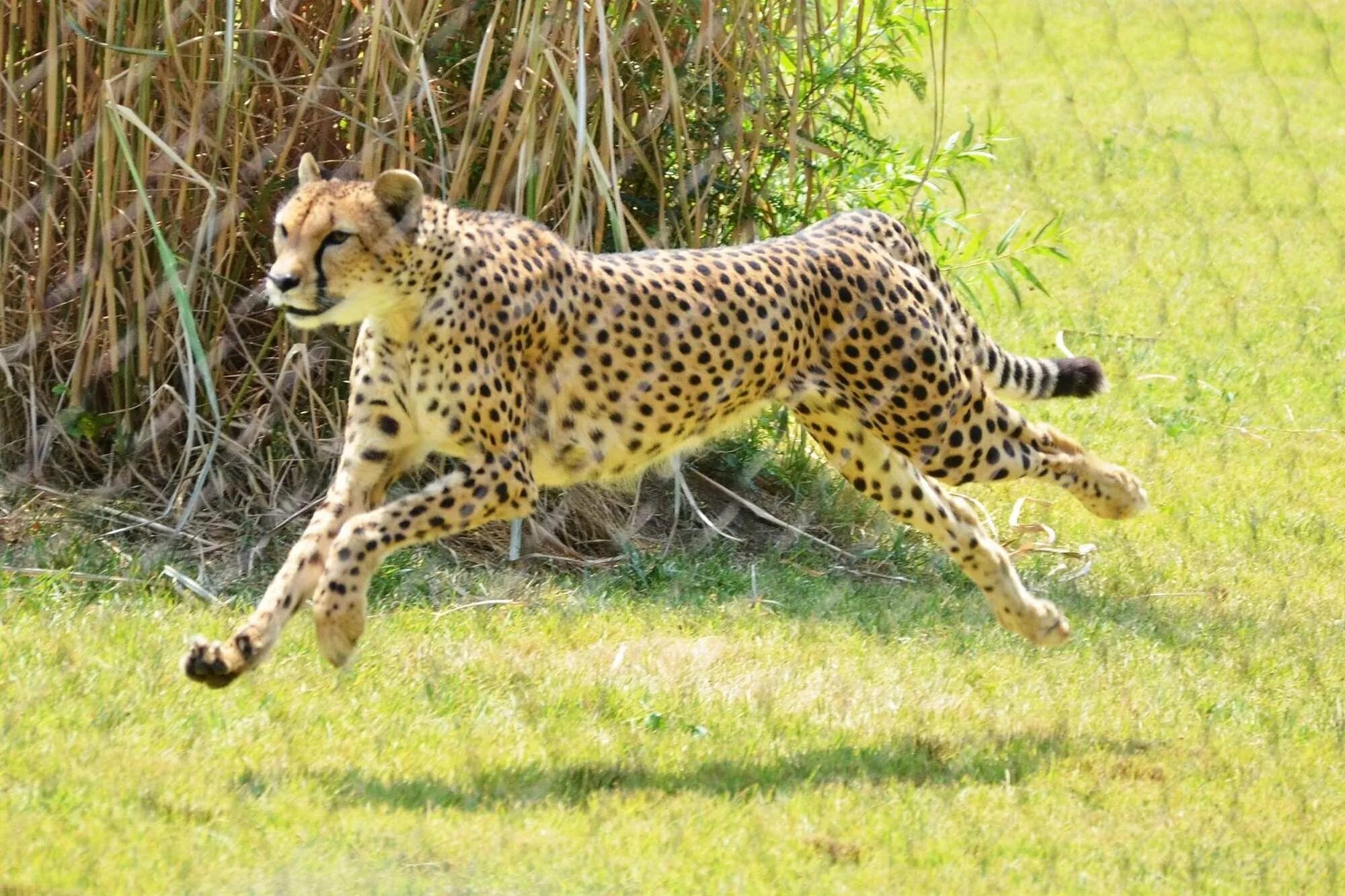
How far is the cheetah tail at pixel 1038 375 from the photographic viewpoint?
4305 mm

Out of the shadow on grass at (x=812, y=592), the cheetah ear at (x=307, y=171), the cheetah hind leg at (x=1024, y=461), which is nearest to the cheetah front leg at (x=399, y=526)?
the cheetah ear at (x=307, y=171)

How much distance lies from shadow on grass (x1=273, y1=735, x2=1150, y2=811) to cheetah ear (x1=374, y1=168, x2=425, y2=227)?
1.05 meters

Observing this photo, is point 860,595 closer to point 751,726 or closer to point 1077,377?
point 1077,377

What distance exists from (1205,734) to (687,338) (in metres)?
1.31

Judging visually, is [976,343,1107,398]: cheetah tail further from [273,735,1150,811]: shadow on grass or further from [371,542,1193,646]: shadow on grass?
[273,735,1150,811]: shadow on grass

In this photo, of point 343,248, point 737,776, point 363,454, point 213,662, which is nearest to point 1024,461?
point 737,776

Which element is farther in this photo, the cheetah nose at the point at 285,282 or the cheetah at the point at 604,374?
the cheetah at the point at 604,374

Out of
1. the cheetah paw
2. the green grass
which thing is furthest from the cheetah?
the green grass

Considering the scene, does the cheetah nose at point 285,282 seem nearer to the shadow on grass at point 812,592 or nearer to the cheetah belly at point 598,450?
the cheetah belly at point 598,450

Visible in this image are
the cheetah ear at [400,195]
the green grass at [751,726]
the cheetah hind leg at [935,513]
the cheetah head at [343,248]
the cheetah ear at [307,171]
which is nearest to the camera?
the green grass at [751,726]

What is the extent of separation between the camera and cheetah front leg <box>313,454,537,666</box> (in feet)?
10.4

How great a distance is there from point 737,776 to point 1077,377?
1.57 m

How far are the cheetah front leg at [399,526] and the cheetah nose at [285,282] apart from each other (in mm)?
429

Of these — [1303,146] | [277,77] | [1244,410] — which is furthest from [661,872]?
[1303,146]
